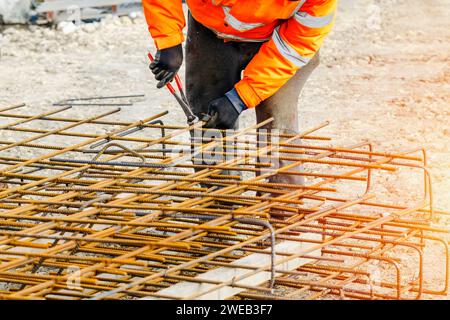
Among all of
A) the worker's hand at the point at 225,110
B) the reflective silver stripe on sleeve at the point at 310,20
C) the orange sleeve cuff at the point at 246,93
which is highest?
the reflective silver stripe on sleeve at the point at 310,20

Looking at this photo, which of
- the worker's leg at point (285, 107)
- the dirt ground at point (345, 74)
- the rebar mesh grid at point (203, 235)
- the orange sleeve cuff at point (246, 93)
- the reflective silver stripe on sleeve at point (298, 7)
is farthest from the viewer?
the dirt ground at point (345, 74)

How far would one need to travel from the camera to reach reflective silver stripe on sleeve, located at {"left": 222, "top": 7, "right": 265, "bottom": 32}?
171 inches

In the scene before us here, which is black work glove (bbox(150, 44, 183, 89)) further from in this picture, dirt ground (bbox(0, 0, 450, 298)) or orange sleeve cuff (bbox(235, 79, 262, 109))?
dirt ground (bbox(0, 0, 450, 298))

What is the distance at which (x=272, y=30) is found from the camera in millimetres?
4488

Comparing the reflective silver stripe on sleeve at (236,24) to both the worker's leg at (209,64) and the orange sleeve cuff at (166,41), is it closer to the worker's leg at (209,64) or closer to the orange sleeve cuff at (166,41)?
the worker's leg at (209,64)

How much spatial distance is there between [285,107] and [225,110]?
0.44m

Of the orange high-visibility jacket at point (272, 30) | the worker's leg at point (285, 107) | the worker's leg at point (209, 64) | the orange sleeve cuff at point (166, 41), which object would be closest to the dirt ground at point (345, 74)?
the worker's leg at point (285, 107)

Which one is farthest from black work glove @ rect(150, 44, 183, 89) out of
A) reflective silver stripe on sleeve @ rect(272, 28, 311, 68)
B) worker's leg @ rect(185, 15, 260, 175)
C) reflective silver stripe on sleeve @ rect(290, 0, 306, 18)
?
reflective silver stripe on sleeve @ rect(290, 0, 306, 18)

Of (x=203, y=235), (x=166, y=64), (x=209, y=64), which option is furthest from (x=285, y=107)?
(x=203, y=235)

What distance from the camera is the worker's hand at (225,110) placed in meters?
4.30

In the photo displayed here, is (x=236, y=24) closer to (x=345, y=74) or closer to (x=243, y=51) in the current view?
(x=243, y=51)

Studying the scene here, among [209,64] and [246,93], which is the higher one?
[209,64]

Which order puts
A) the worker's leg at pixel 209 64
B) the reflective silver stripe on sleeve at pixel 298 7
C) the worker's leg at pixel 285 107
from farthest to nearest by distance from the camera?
1. the worker's leg at pixel 209 64
2. the worker's leg at pixel 285 107
3. the reflective silver stripe on sleeve at pixel 298 7

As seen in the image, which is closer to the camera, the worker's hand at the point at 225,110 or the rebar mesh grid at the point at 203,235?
the rebar mesh grid at the point at 203,235
